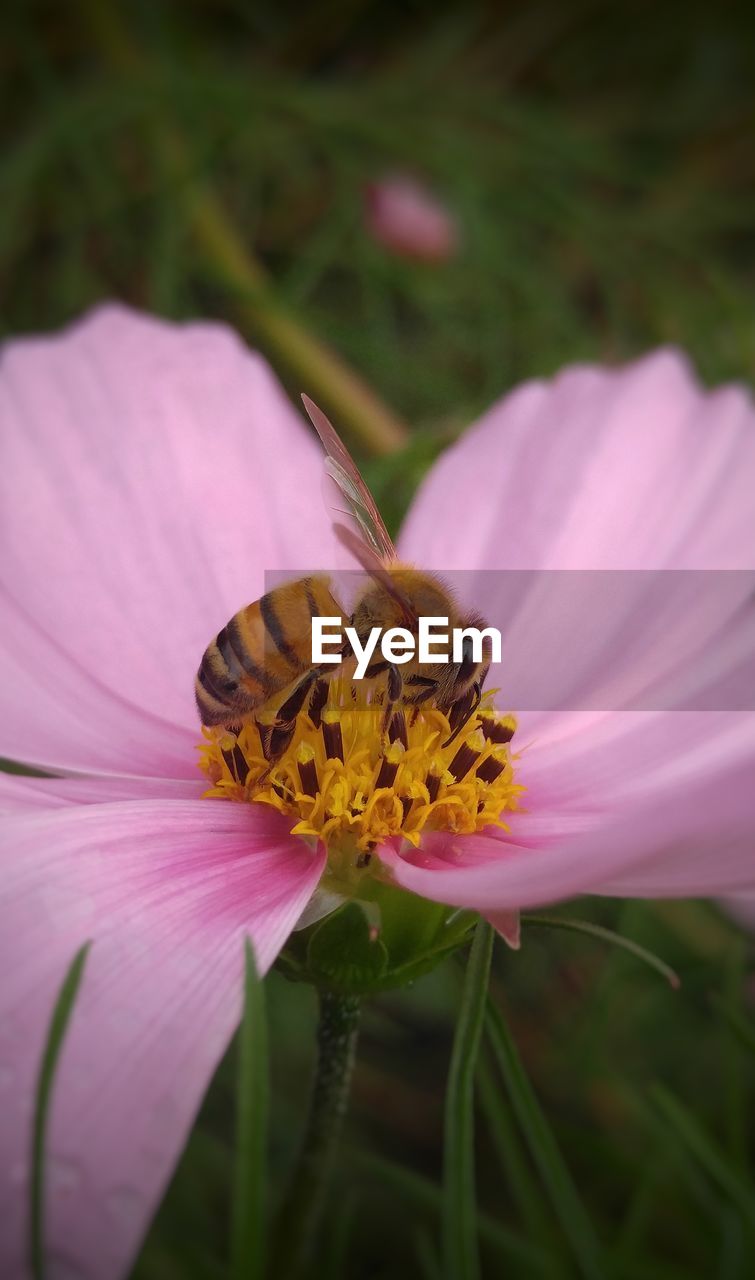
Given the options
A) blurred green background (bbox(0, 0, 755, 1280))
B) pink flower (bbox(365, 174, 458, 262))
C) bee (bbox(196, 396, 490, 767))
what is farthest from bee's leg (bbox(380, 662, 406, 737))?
pink flower (bbox(365, 174, 458, 262))

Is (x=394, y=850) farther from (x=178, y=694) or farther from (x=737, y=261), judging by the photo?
(x=737, y=261)

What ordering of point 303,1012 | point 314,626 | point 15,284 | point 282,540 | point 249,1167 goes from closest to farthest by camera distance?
point 249,1167
point 314,626
point 282,540
point 303,1012
point 15,284

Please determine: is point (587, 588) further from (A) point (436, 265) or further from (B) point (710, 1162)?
(A) point (436, 265)

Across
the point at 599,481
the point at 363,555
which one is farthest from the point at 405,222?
the point at 363,555

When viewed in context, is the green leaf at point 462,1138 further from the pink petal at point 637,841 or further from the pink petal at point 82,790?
the pink petal at point 82,790

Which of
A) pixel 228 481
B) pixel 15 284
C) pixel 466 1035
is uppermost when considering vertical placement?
pixel 15 284

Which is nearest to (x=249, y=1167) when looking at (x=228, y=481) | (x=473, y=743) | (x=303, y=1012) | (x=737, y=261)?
(x=473, y=743)

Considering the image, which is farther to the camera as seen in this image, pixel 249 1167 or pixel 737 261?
pixel 737 261
